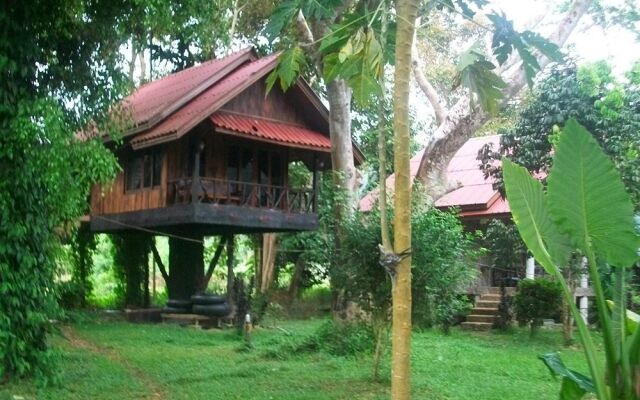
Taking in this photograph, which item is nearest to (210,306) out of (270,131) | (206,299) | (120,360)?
(206,299)

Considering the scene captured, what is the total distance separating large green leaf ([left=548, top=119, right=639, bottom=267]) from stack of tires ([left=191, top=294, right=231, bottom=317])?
13130 millimetres

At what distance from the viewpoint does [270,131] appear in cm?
1494

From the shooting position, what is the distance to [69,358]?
10.3 m

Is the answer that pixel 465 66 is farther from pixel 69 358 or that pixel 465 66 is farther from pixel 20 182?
pixel 69 358

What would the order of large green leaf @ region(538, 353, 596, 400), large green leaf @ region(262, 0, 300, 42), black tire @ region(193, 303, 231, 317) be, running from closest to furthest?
large green leaf @ region(538, 353, 596, 400) → large green leaf @ region(262, 0, 300, 42) → black tire @ region(193, 303, 231, 317)

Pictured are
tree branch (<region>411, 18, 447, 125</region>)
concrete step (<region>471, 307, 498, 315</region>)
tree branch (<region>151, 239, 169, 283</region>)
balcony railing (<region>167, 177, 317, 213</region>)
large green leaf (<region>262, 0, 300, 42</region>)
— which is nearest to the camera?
large green leaf (<region>262, 0, 300, 42</region>)

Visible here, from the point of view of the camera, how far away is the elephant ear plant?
373cm

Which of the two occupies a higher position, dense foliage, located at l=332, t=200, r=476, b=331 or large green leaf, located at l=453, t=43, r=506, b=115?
large green leaf, located at l=453, t=43, r=506, b=115

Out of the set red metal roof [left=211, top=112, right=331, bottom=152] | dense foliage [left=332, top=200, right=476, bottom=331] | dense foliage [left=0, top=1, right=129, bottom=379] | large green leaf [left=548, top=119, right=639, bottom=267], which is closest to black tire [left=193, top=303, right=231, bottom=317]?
red metal roof [left=211, top=112, right=331, bottom=152]

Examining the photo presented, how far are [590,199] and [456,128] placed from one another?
8141 mm

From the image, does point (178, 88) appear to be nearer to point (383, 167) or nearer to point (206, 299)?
point (206, 299)

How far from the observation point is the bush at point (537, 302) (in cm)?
1415

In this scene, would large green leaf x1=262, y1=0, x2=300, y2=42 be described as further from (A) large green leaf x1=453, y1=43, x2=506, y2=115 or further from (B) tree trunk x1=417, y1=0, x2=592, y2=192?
(B) tree trunk x1=417, y1=0, x2=592, y2=192

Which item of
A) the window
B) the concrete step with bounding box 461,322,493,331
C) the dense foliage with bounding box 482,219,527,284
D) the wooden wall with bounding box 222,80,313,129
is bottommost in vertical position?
the concrete step with bounding box 461,322,493,331
